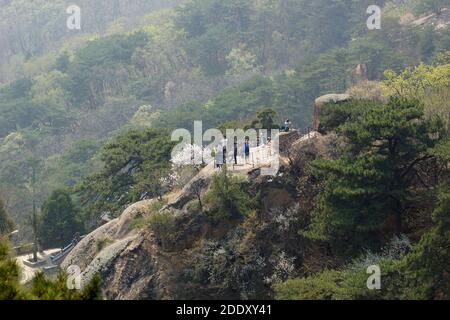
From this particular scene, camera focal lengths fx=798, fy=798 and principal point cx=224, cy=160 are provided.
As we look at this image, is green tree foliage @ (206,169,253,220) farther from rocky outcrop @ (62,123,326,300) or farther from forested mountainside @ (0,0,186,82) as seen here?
forested mountainside @ (0,0,186,82)

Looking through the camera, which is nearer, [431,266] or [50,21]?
[431,266]

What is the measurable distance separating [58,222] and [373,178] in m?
30.1

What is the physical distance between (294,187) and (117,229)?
26.9ft

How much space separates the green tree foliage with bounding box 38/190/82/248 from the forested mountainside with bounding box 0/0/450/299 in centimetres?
10

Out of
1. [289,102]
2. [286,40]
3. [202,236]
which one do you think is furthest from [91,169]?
[202,236]

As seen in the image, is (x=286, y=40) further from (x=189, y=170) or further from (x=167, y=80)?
(x=189, y=170)

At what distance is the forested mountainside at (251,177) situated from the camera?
2942cm

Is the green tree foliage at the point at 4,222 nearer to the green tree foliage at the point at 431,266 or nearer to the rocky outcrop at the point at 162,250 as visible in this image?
the rocky outcrop at the point at 162,250

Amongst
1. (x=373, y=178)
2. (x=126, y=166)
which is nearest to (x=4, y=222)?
(x=126, y=166)

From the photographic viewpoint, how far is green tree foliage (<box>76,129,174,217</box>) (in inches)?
1656

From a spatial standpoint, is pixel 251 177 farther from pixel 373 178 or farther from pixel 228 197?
pixel 373 178

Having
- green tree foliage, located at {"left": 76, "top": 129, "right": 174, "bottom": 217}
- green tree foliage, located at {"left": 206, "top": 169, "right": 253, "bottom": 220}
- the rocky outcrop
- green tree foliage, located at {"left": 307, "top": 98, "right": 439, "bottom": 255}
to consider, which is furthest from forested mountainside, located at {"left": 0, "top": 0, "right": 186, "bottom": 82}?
green tree foliage, located at {"left": 307, "top": 98, "right": 439, "bottom": 255}

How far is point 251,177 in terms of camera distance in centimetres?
3247
